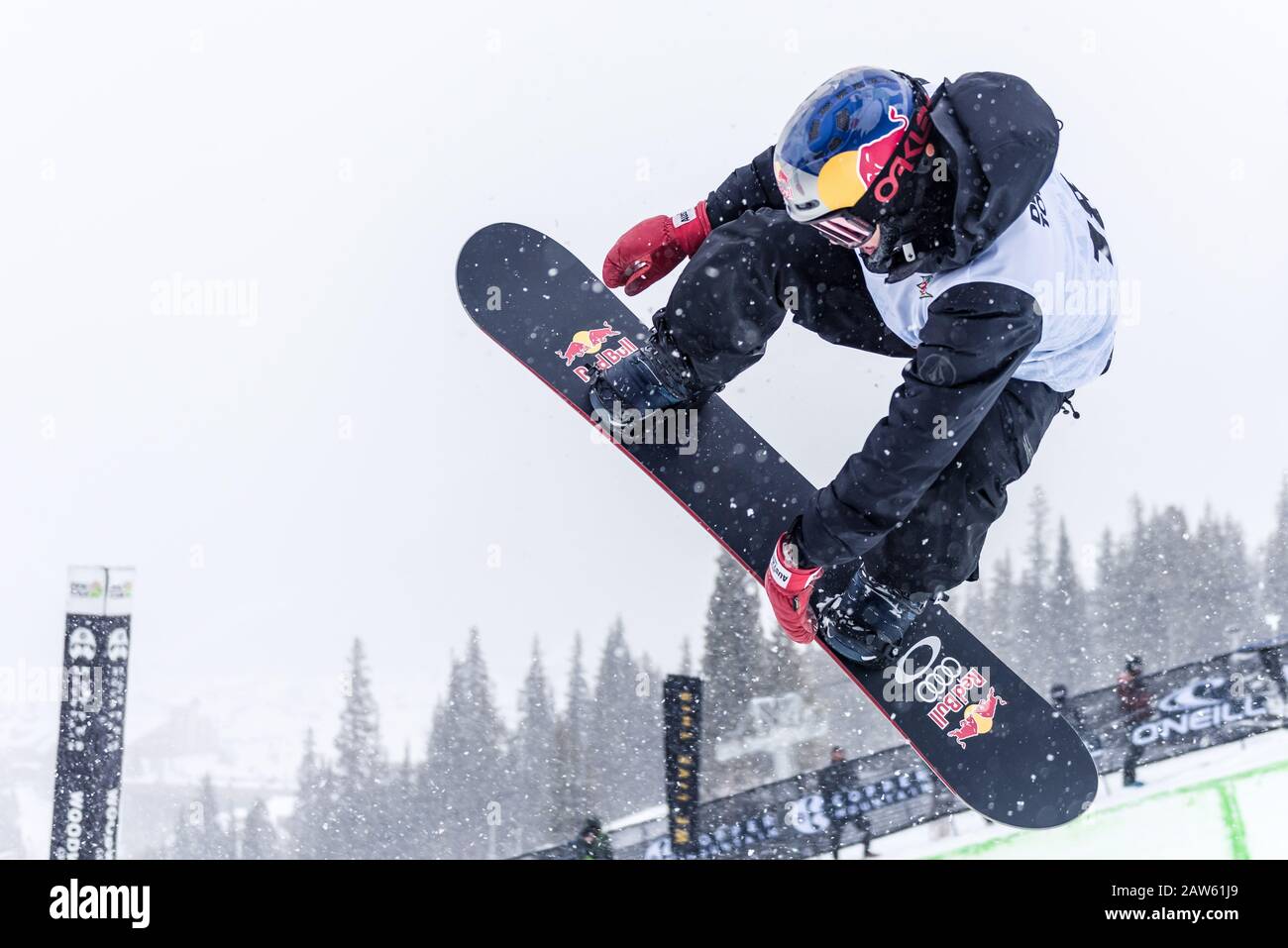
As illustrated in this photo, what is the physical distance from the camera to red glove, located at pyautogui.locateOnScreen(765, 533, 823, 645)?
127 inches

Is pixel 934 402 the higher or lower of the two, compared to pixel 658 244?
lower

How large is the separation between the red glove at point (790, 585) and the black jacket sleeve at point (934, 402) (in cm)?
33

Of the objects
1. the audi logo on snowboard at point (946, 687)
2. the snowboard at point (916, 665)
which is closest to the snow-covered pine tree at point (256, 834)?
the snowboard at point (916, 665)

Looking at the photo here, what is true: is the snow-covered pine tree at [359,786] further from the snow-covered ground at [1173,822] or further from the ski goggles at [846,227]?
the ski goggles at [846,227]

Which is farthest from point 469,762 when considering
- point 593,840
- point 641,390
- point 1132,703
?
point 641,390

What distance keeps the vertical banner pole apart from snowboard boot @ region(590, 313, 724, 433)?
234cm

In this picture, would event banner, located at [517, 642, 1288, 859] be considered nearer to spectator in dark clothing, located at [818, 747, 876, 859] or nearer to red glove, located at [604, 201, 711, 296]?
spectator in dark clothing, located at [818, 747, 876, 859]

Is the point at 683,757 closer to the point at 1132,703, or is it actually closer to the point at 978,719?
the point at 978,719

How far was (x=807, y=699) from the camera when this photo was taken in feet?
49.0

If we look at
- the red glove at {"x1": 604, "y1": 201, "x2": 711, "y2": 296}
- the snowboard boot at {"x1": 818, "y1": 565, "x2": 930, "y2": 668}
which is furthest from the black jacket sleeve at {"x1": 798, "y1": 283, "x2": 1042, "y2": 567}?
the red glove at {"x1": 604, "y1": 201, "x2": 711, "y2": 296}

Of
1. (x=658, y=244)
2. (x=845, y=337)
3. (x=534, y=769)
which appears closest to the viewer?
(x=845, y=337)

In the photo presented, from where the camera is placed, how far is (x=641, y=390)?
392 centimetres

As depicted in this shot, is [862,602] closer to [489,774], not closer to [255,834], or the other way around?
[489,774]

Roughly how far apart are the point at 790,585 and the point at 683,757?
308 centimetres
